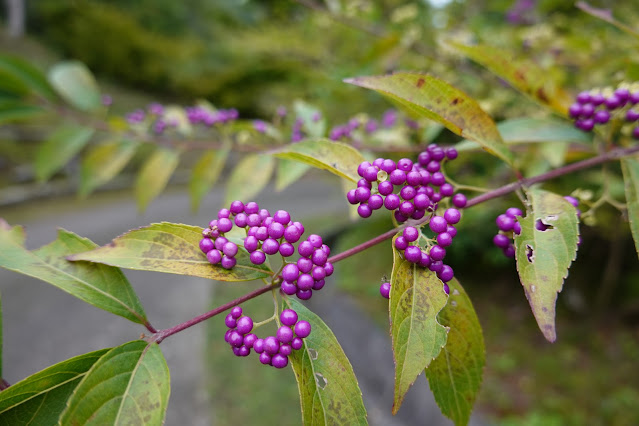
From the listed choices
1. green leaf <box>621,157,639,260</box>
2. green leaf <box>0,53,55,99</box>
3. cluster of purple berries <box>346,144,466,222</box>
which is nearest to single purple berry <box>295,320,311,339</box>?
cluster of purple berries <box>346,144,466,222</box>

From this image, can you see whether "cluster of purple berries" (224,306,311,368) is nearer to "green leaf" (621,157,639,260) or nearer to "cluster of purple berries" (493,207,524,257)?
"cluster of purple berries" (493,207,524,257)

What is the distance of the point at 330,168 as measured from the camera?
938mm

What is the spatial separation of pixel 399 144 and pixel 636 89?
3.86ft

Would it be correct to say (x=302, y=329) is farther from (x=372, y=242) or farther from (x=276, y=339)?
(x=372, y=242)

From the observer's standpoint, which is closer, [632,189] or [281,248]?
[281,248]

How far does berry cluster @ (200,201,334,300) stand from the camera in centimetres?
82

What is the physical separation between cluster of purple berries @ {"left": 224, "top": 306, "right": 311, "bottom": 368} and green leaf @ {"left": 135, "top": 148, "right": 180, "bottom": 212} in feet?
4.79

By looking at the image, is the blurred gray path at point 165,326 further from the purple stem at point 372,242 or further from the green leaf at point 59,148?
the purple stem at point 372,242

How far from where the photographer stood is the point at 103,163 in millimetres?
2311

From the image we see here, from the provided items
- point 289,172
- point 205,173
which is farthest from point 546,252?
point 205,173

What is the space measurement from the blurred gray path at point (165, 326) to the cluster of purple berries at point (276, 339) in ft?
14.6

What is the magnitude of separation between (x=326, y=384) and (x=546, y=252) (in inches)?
20.3

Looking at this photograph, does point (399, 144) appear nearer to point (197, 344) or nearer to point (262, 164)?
point (262, 164)

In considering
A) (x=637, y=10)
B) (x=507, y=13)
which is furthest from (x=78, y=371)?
(x=637, y=10)
